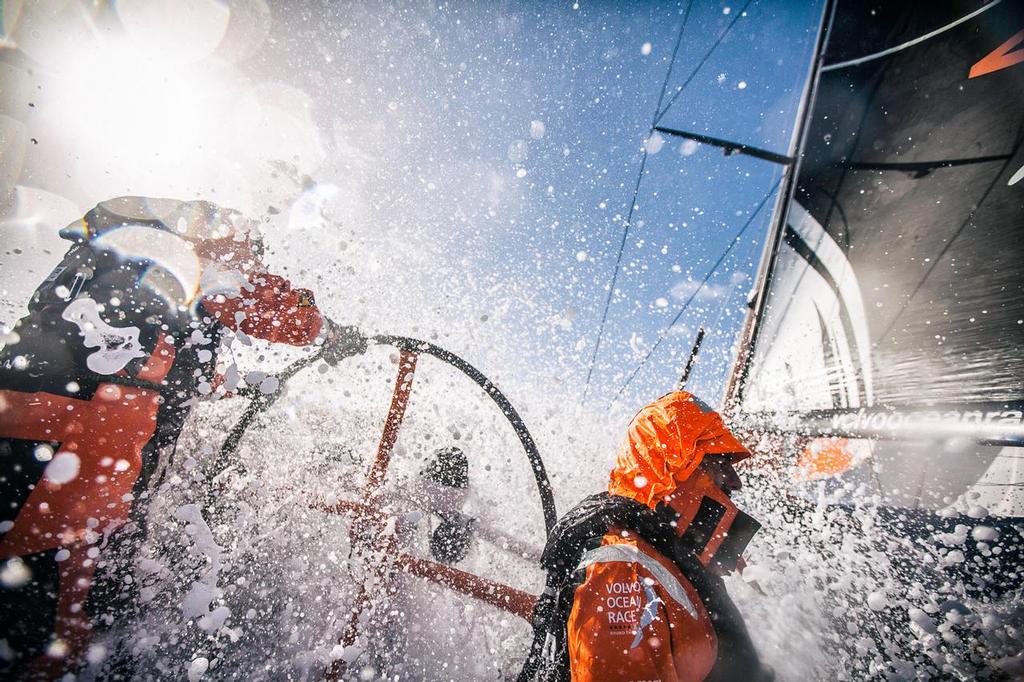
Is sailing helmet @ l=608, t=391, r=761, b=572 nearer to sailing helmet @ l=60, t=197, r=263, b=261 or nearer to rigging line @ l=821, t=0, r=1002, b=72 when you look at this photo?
sailing helmet @ l=60, t=197, r=263, b=261

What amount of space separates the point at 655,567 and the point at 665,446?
56 centimetres

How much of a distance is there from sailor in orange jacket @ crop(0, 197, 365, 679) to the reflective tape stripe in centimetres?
244

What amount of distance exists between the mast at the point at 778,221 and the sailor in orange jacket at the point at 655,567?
4.57 meters

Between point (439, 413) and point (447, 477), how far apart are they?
2.21 feet

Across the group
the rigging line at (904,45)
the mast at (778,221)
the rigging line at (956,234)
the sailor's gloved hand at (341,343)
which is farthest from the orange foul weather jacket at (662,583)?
the mast at (778,221)

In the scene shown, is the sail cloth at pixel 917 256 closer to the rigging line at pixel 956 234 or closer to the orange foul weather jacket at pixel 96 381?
the rigging line at pixel 956 234

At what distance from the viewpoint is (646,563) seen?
156 centimetres

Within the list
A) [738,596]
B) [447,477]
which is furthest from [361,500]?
[738,596]

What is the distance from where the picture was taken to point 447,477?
3.12m

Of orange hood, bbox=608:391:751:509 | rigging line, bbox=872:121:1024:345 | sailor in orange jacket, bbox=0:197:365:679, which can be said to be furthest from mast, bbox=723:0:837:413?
sailor in orange jacket, bbox=0:197:365:679

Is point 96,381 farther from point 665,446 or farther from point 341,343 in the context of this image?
point 665,446

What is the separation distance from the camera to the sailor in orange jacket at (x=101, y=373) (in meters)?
1.86

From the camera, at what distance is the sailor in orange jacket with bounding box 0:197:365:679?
186 cm

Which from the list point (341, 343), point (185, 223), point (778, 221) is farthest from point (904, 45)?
point (185, 223)
